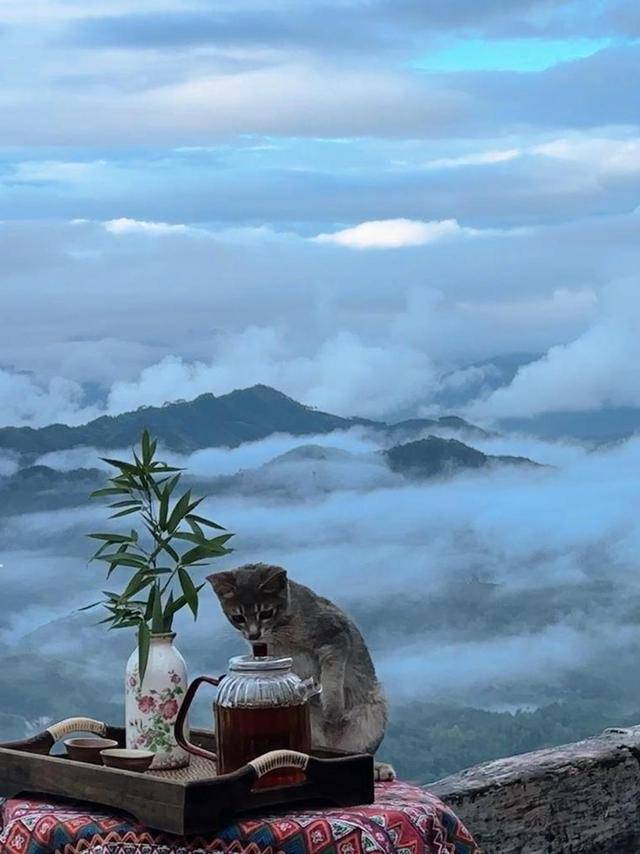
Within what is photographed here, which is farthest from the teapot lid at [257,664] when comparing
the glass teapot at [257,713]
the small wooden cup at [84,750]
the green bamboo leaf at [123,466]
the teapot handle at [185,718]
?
the green bamboo leaf at [123,466]

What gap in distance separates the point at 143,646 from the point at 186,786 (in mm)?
408

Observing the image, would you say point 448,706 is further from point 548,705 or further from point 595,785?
point 595,785

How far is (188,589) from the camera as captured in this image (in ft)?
7.75

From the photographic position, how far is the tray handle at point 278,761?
2.02 metres

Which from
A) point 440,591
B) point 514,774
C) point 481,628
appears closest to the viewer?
point 514,774

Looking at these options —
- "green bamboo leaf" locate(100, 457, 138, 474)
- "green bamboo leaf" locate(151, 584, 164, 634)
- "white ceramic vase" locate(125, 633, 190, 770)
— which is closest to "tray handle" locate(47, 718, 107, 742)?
"white ceramic vase" locate(125, 633, 190, 770)

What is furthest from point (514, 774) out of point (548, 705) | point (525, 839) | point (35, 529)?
point (35, 529)

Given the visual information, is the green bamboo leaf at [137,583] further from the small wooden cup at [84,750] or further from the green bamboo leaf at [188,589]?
the small wooden cup at [84,750]

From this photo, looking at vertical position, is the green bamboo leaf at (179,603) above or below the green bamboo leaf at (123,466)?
below

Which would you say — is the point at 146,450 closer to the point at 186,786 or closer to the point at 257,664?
the point at 257,664

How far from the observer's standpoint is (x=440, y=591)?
10891mm

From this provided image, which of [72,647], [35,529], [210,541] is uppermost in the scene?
[35,529]

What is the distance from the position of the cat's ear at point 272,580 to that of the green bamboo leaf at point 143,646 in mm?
230

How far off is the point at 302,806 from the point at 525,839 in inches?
47.3
